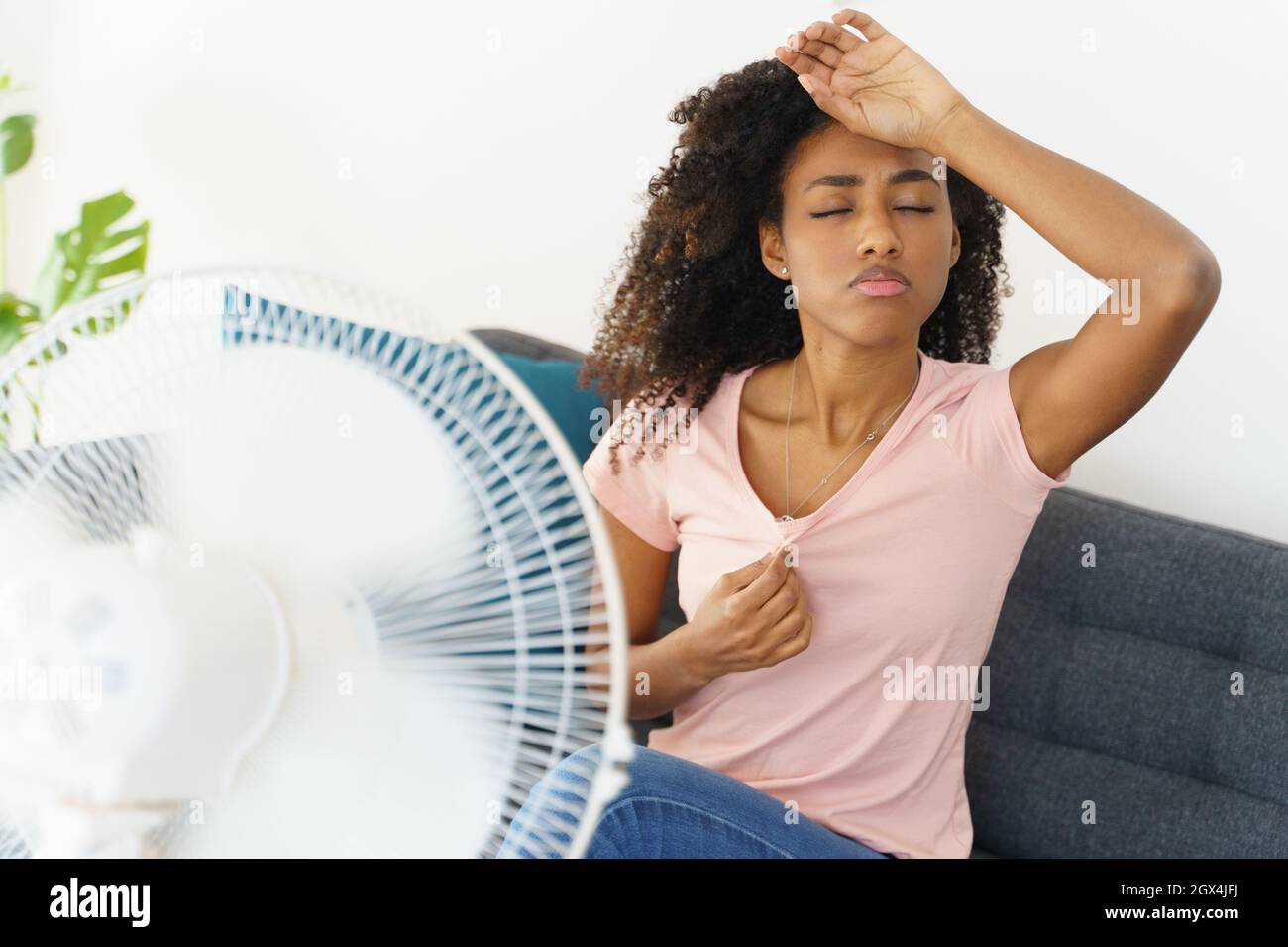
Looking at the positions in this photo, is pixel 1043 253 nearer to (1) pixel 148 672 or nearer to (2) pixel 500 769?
(2) pixel 500 769

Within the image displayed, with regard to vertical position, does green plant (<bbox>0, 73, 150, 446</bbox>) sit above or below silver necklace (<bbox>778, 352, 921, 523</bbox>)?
above

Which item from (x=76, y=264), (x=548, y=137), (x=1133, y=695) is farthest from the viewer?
(x=76, y=264)

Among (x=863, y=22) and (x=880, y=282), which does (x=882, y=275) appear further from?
(x=863, y=22)

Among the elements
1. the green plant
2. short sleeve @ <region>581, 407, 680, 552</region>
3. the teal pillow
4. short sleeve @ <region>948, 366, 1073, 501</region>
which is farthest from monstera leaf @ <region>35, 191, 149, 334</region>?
short sleeve @ <region>948, 366, 1073, 501</region>

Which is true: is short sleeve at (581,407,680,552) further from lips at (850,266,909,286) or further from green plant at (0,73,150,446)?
green plant at (0,73,150,446)

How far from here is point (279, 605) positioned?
0.64m

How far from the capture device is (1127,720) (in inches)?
57.2

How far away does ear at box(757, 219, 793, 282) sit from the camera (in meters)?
1.29

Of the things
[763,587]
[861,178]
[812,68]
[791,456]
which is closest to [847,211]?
[861,178]

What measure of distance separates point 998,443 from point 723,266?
0.38 metres

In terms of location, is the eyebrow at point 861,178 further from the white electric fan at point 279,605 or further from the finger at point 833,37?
the white electric fan at point 279,605

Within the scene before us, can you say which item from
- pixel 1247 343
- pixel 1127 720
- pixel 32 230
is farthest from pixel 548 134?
pixel 32 230
